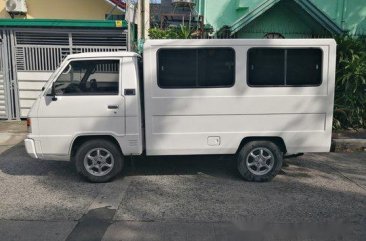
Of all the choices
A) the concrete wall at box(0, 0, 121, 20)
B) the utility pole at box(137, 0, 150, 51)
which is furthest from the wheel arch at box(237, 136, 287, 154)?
the concrete wall at box(0, 0, 121, 20)

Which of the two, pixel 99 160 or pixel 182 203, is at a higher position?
pixel 99 160

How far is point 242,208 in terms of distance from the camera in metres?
4.88

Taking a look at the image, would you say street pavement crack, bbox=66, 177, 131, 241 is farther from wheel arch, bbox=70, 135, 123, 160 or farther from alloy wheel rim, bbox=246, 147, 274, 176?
alloy wheel rim, bbox=246, 147, 274, 176

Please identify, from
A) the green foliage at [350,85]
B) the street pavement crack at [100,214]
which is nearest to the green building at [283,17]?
the green foliage at [350,85]

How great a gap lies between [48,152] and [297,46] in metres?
3.97

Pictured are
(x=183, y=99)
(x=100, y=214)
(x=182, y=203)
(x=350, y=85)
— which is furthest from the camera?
(x=350, y=85)

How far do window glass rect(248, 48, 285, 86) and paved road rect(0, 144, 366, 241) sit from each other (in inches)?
61.6

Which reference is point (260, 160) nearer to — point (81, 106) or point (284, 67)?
point (284, 67)

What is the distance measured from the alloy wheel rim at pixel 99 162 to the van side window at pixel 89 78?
89cm

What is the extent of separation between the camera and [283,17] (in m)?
11.9

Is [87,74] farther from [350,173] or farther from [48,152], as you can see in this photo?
[350,173]

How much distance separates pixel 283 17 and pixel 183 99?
25.0ft

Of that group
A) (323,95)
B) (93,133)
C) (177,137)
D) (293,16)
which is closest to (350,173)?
(323,95)

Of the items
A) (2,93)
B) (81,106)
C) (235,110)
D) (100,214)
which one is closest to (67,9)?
(2,93)
